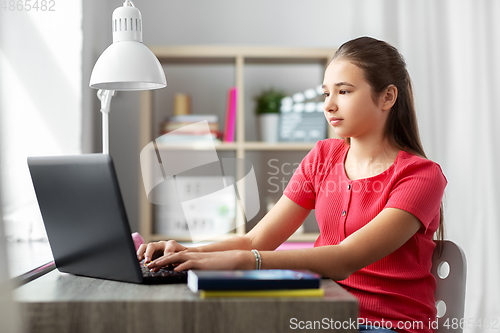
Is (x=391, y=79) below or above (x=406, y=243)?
above

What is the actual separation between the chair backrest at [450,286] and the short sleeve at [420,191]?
127 millimetres

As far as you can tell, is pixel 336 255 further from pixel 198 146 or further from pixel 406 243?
pixel 198 146

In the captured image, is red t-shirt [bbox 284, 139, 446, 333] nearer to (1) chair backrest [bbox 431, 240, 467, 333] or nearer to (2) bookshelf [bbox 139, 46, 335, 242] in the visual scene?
(1) chair backrest [bbox 431, 240, 467, 333]

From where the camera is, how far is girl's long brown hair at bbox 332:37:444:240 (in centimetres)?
116

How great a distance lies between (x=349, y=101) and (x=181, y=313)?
69 cm

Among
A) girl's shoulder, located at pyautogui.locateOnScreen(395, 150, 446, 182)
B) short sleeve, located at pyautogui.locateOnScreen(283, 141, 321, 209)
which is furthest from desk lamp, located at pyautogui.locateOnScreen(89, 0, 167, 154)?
girl's shoulder, located at pyautogui.locateOnScreen(395, 150, 446, 182)

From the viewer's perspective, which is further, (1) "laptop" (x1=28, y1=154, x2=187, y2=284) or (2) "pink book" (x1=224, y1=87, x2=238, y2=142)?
(2) "pink book" (x1=224, y1=87, x2=238, y2=142)

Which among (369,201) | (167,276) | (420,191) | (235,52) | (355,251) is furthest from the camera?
(235,52)

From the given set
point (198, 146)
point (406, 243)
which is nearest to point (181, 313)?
point (406, 243)

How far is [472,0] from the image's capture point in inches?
98.3

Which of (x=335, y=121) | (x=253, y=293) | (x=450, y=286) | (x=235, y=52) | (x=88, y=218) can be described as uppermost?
Result: (x=235, y=52)

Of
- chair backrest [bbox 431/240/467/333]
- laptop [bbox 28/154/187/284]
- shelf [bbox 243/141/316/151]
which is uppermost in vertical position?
shelf [bbox 243/141/316/151]

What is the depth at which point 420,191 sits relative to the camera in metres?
1.03

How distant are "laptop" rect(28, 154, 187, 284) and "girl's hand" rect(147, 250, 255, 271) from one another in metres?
0.02
